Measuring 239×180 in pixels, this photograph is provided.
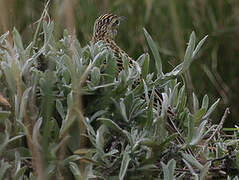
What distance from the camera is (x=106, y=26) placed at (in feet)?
10.1

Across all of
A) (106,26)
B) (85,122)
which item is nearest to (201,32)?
(106,26)

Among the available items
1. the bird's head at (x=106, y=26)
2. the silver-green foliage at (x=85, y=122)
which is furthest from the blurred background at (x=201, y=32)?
the silver-green foliage at (x=85, y=122)

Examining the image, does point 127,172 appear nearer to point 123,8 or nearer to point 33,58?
point 33,58

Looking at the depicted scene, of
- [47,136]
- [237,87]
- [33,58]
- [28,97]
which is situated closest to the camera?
[47,136]

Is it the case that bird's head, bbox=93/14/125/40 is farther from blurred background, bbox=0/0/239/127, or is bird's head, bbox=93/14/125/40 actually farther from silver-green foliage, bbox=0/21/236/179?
silver-green foliage, bbox=0/21/236/179

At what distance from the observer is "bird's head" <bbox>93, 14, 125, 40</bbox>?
9.98 feet

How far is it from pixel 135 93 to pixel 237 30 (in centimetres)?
274

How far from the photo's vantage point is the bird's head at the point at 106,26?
304cm

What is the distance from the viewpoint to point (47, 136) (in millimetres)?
1494

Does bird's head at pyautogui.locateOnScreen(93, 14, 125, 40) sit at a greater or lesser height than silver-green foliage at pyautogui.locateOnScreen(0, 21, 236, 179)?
greater

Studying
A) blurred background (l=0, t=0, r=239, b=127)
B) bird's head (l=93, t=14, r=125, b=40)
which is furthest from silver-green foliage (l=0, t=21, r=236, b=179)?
blurred background (l=0, t=0, r=239, b=127)

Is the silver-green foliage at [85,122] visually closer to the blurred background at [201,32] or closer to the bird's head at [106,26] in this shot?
the bird's head at [106,26]

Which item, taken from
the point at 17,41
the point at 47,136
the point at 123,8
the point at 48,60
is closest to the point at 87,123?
the point at 47,136

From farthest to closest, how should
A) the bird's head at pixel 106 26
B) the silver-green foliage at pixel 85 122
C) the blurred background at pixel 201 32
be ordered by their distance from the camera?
the blurred background at pixel 201 32 < the bird's head at pixel 106 26 < the silver-green foliage at pixel 85 122
